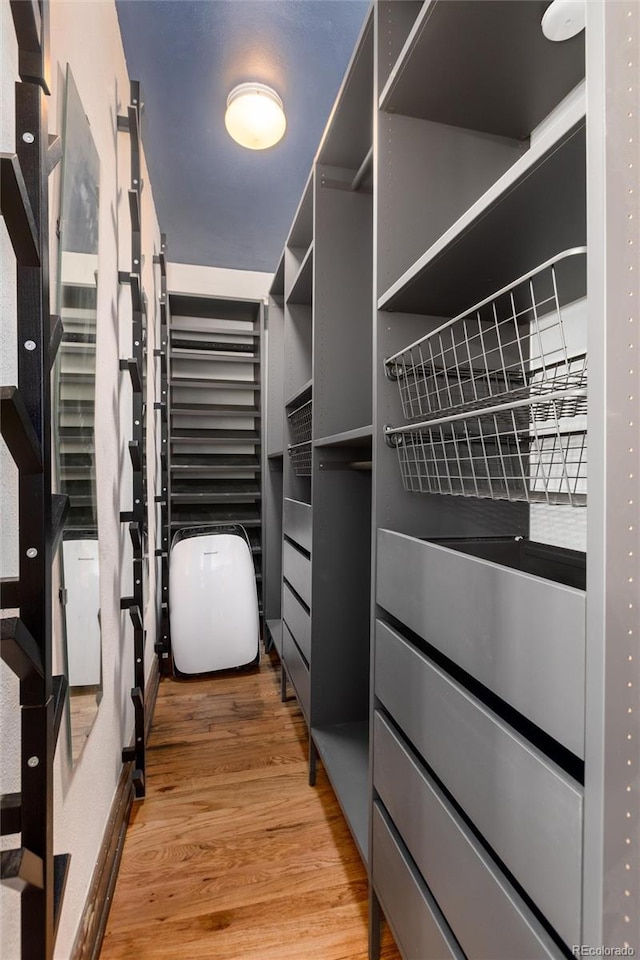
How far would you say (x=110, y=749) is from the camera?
1459mm

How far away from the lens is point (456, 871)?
79cm

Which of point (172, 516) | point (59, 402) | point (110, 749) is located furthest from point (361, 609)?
point (172, 516)

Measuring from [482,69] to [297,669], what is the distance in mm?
2077

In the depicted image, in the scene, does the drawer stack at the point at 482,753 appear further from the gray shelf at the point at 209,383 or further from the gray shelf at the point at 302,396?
the gray shelf at the point at 209,383

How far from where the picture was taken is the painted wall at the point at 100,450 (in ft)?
2.29

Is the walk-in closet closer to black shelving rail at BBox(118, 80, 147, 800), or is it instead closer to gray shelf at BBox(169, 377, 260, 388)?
black shelving rail at BBox(118, 80, 147, 800)

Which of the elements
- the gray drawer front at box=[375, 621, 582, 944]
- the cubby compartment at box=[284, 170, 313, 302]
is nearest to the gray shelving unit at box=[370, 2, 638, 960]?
the gray drawer front at box=[375, 621, 582, 944]

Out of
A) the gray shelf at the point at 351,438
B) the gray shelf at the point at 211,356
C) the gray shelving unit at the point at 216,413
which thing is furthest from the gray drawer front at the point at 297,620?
the gray shelf at the point at 211,356

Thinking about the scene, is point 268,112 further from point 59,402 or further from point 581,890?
point 581,890

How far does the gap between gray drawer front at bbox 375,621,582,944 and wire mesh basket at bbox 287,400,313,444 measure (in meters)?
1.37

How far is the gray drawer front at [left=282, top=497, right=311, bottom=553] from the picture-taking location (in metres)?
1.90

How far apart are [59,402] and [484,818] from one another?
3.60 ft

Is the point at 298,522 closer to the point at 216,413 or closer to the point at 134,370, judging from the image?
the point at 134,370

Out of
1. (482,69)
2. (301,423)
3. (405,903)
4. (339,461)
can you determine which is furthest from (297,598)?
(482,69)
